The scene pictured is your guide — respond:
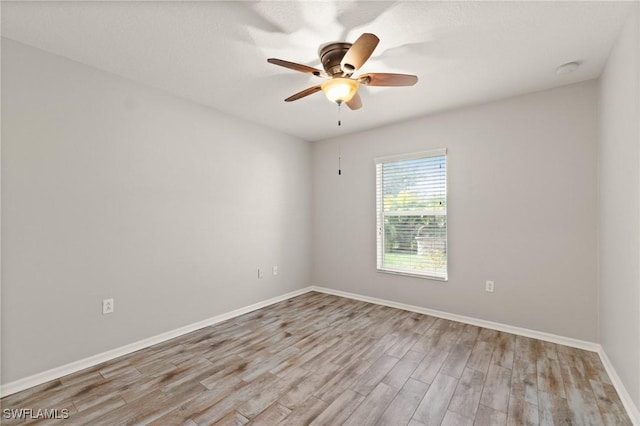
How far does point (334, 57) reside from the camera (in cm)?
210

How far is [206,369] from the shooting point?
227 centimetres

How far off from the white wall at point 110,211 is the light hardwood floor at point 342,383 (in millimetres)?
332

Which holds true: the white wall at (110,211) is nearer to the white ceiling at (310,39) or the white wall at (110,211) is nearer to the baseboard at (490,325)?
the white ceiling at (310,39)

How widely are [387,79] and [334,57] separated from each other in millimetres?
428

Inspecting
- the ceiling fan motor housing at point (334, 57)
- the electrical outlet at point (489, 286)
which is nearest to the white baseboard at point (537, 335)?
the electrical outlet at point (489, 286)

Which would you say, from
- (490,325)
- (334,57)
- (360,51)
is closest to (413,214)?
(490,325)

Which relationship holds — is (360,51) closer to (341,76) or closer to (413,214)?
(341,76)

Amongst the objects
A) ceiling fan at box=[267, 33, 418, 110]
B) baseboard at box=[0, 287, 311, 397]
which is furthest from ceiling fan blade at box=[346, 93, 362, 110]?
baseboard at box=[0, 287, 311, 397]

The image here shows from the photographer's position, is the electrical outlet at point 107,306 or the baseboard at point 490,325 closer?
the electrical outlet at point 107,306

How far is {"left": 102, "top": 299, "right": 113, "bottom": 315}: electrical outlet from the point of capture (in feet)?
7.97

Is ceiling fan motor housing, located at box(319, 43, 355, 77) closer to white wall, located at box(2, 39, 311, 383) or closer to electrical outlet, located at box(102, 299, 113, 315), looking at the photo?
white wall, located at box(2, 39, 311, 383)

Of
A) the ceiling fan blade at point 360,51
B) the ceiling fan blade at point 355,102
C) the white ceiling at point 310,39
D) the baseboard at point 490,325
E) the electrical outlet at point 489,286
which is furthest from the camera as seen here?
the electrical outlet at point 489,286

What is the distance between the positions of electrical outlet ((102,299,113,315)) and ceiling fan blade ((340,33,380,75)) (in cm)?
272

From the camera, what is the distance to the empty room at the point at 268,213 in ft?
5.95
